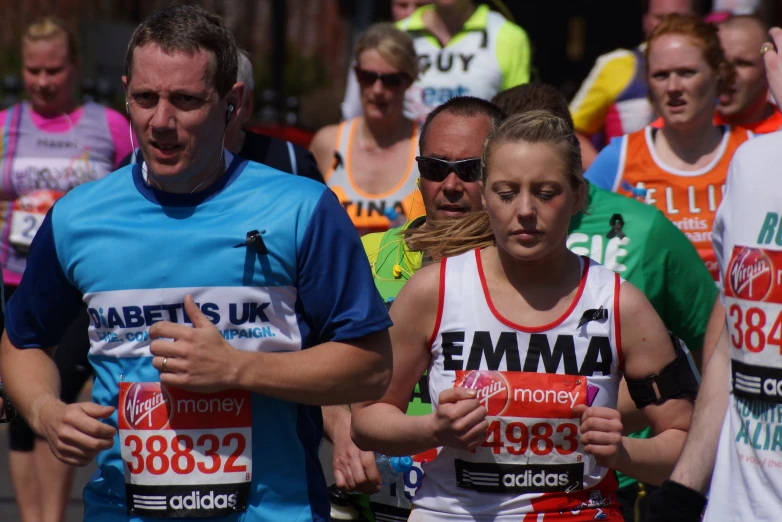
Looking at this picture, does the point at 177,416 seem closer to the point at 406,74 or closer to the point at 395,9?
the point at 406,74

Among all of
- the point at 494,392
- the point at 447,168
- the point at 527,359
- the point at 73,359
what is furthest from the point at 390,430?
the point at 73,359

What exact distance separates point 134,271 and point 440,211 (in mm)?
1247

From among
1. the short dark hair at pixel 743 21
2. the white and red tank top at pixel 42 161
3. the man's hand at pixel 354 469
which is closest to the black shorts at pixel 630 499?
the man's hand at pixel 354 469

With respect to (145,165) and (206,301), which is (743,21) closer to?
(145,165)

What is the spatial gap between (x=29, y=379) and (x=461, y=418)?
1071mm

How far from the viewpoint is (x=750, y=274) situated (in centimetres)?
284

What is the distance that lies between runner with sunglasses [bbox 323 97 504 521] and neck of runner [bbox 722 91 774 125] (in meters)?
2.52

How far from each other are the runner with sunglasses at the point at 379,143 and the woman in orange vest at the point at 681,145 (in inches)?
42.0

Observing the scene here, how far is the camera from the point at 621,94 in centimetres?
741

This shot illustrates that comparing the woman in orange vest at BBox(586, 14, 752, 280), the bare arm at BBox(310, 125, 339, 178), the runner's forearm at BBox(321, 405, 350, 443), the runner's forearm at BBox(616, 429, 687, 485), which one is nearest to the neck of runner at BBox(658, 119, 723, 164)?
the woman in orange vest at BBox(586, 14, 752, 280)

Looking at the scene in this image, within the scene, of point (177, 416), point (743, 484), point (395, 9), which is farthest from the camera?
point (395, 9)

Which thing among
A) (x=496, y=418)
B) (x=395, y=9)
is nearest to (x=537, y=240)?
(x=496, y=418)

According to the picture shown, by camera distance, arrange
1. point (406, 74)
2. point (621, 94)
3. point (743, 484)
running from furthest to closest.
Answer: point (621, 94)
point (406, 74)
point (743, 484)

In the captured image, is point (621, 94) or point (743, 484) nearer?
point (743, 484)
